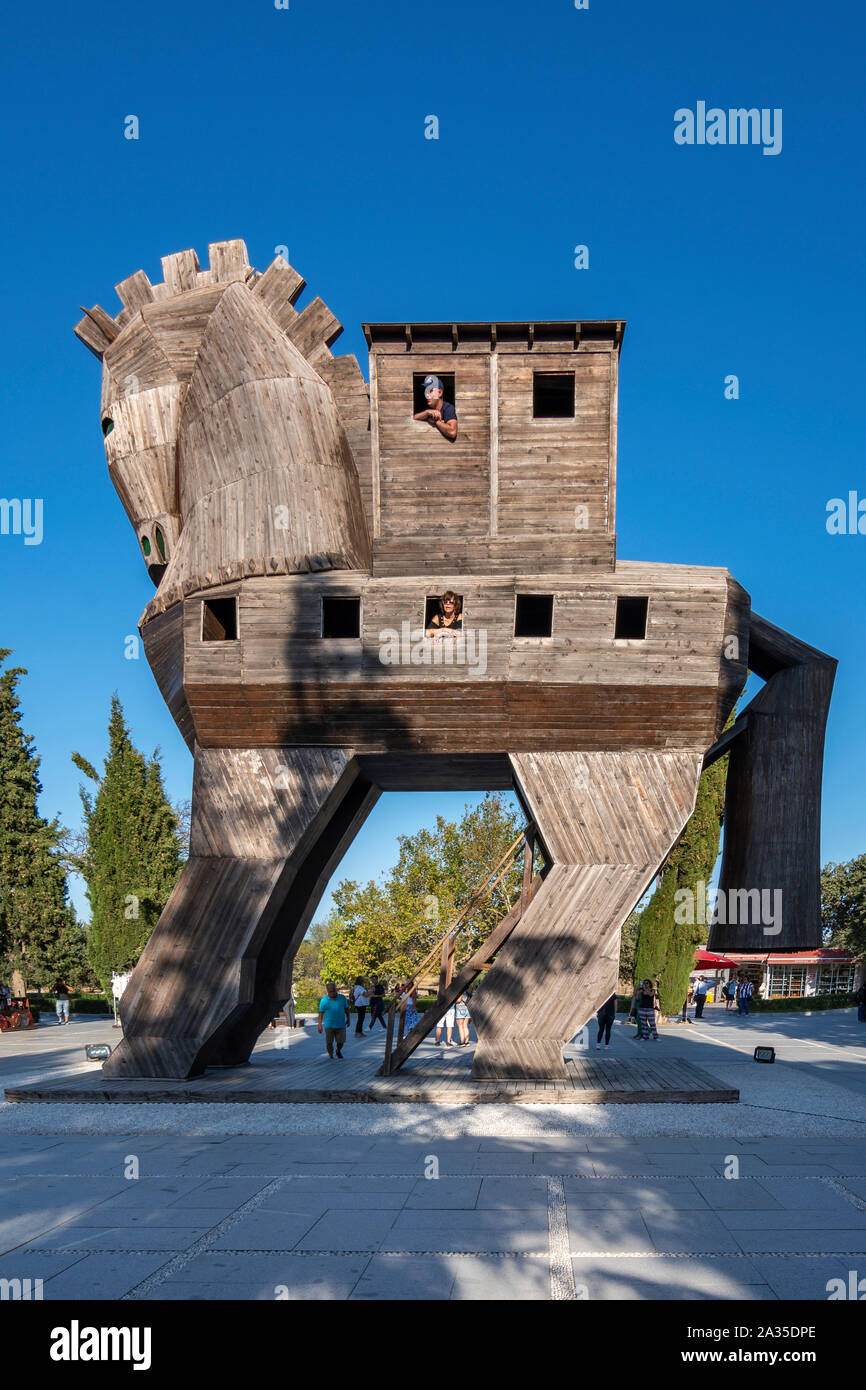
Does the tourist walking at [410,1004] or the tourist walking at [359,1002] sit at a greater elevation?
the tourist walking at [410,1004]

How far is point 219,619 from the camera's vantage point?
17875mm

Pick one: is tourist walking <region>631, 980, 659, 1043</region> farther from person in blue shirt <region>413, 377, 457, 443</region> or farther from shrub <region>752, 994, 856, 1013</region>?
shrub <region>752, 994, 856, 1013</region>

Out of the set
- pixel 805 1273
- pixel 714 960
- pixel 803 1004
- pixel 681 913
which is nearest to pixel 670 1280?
pixel 805 1273

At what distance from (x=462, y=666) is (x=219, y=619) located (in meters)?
4.30

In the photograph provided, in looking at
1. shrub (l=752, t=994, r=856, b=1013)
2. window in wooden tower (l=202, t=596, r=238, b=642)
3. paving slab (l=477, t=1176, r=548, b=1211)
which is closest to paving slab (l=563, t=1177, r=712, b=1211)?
paving slab (l=477, t=1176, r=548, b=1211)

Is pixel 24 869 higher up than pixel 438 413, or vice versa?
pixel 438 413

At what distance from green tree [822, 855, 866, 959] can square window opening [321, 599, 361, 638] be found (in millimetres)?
37509

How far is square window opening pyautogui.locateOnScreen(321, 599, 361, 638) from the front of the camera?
1816 cm

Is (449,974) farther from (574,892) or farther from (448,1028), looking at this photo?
(448,1028)

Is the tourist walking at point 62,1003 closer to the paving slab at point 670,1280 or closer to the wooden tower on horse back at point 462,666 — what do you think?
the wooden tower on horse back at point 462,666

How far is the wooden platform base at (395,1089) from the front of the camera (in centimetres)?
1512

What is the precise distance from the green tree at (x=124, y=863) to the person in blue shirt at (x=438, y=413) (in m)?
25.8

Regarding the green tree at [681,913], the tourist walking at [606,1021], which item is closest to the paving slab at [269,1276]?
the tourist walking at [606,1021]
